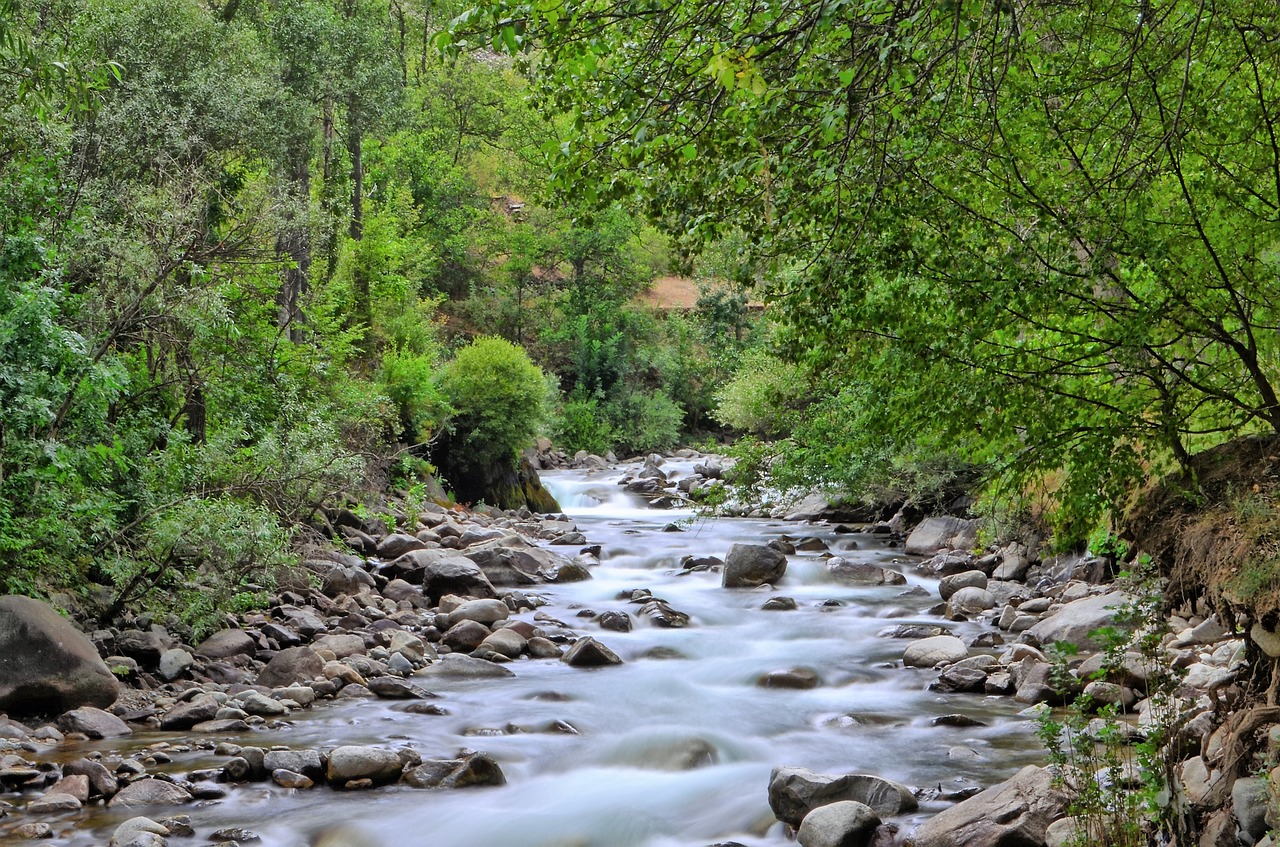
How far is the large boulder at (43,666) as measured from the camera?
851 centimetres

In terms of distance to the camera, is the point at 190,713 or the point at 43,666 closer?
the point at 43,666

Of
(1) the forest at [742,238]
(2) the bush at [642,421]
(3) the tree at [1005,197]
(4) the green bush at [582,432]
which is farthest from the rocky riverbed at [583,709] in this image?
(2) the bush at [642,421]

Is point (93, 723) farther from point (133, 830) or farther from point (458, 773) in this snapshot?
point (458, 773)

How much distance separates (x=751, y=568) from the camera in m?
16.8

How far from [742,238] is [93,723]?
675 cm

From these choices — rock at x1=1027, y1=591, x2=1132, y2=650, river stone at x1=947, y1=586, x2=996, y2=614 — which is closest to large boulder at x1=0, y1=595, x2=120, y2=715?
rock at x1=1027, y1=591, x2=1132, y2=650

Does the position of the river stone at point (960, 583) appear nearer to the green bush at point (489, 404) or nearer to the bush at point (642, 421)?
the green bush at point (489, 404)

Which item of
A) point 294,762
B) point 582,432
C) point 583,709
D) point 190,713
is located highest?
point 582,432

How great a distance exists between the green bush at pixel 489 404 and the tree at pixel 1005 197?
63.4ft

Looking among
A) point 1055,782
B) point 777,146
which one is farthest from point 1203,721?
point 777,146

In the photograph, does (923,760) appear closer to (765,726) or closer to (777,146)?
(765,726)

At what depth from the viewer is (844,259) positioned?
192 inches

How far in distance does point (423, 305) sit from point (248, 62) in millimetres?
11857

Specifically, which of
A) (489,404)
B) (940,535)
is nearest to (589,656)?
(940,535)
